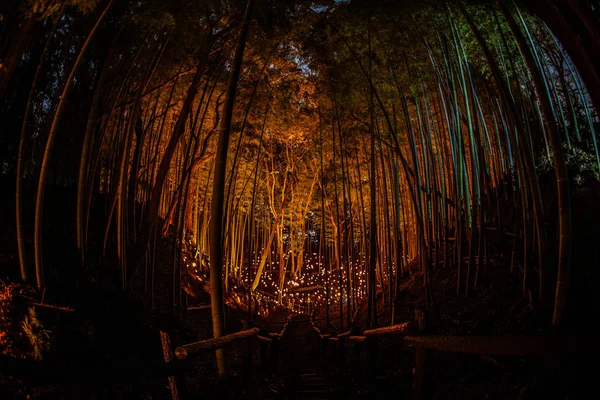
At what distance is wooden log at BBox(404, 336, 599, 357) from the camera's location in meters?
1.11

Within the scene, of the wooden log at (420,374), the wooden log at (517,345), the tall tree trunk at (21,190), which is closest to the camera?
the wooden log at (517,345)

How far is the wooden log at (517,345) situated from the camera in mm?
1109

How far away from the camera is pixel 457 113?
456 centimetres

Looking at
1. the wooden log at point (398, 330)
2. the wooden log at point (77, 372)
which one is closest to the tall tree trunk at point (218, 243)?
the wooden log at point (77, 372)

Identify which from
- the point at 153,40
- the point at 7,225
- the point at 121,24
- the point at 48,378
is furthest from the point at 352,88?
the point at 48,378

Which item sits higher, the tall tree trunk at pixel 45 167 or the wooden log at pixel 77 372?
the tall tree trunk at pixel 45 167

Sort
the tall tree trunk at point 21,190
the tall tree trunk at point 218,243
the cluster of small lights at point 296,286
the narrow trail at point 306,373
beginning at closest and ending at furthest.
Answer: the tall tree trunk at point 218,243, the tall tree trunk at point 21,190, the narrow trail at point 306,373, the cluster of small lights at point 296,286

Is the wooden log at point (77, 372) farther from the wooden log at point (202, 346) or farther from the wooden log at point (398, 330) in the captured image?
the wooden log at point (398, 330)

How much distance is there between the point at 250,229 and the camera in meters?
7.09

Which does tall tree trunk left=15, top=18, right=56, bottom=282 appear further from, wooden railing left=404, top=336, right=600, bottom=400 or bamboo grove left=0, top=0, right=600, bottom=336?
wooden railing left=404, top=336, right=600, bottom=400

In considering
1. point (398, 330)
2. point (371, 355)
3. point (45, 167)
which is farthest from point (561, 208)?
point (45, 167)

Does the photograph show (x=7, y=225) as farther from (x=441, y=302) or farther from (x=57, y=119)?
(x=441, y=302)

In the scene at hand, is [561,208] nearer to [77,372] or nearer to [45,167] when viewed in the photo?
[77,372]

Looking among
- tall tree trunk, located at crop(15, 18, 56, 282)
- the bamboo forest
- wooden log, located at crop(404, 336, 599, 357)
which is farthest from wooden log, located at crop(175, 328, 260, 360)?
tall tree trunk, located at crop(15, 18, 56, 282)
